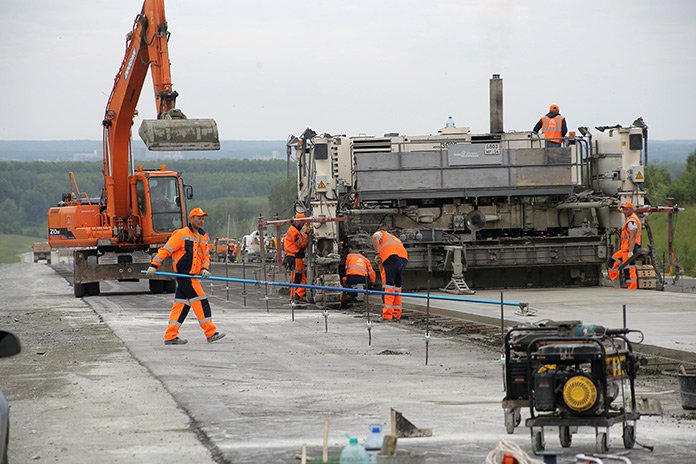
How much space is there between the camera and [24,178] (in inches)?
6329

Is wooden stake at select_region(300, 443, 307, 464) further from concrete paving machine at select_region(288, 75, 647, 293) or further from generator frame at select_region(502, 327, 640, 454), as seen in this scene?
concrete paving machine at select_region(288, 75, 647, 293)

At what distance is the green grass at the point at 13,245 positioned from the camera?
117 metres

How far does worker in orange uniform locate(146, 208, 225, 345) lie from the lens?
17156 mm

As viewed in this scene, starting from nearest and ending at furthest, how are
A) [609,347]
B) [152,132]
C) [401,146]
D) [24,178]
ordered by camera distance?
[609,347], [152,132], [401,146], [24,178]

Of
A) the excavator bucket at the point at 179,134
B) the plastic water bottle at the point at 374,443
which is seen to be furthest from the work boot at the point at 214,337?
the plastic water bottle at the point at 374,443

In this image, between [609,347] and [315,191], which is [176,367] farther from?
[315,191]

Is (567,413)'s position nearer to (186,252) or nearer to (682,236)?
(186,252)

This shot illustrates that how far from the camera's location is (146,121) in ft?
78.5

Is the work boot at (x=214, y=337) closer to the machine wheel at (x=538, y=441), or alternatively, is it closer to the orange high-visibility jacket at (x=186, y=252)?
the orange high-visibility jacket at (x=186, y=252)

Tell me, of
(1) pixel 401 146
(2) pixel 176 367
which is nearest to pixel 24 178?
(1) pixel 401 146

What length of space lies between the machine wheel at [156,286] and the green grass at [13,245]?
7974cm

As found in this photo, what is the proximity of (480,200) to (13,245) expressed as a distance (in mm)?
107441

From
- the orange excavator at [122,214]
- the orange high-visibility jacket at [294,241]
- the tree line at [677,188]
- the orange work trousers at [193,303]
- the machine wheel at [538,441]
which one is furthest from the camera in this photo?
the tree line at [677,188]

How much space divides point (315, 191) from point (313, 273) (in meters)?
1.55
